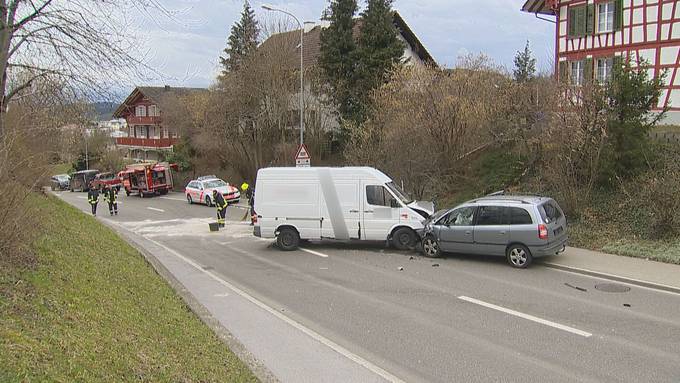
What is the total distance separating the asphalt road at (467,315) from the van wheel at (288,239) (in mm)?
575

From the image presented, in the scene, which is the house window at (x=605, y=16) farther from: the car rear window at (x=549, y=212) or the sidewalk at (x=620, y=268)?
the car rear window at (x=549, y=212)

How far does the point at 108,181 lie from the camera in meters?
51.8

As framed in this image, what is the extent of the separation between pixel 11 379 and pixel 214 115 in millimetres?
34094

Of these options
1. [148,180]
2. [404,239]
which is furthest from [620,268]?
[148,180]

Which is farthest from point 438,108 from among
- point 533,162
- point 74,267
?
point 74,267

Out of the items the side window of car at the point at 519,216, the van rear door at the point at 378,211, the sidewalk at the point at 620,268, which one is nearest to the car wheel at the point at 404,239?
the van rear door at the point at 378,211

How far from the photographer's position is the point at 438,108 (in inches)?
842

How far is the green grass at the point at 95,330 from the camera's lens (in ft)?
15.8

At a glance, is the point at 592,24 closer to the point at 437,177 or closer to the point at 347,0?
the point at 437,177

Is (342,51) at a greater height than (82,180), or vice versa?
(342,51)

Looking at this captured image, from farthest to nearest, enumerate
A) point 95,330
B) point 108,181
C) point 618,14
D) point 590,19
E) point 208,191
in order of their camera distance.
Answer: point 108,181 → point 208,191 → point 590,19 → point 618,14 → point 95,330

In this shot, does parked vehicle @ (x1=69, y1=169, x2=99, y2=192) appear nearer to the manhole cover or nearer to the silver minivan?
the silver minivan

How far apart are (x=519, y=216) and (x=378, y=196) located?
14.6 feet

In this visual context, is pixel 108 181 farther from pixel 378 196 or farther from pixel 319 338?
pixel 319 338
